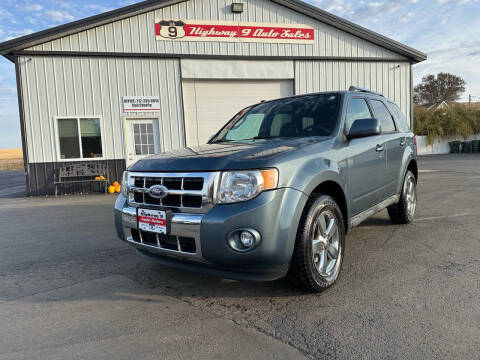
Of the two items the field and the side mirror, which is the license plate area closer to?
the side mirror

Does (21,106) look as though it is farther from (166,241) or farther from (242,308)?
(242,308)

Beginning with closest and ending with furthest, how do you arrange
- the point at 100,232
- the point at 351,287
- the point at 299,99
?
the point at 351,287
the point at 299,99
the point at 100,232

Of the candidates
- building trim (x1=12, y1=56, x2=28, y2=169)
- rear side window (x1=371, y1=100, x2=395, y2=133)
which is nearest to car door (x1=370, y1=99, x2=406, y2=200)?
rear side window (x1=371, y1=100, x2=395, y2=133)

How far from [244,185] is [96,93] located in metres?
10.8

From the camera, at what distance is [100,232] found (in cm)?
557

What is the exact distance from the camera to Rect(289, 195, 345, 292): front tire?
107 inches

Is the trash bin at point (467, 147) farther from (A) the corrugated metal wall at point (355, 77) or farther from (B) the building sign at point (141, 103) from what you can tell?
(B) the building sign at point (141, 103)

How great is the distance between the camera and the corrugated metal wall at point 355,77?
44.3 feet

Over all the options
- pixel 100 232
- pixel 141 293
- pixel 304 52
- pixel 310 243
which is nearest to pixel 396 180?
pixel 310 243

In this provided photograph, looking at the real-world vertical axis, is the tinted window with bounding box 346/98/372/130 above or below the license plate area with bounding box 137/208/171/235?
above

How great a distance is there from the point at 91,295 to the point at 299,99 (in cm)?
297

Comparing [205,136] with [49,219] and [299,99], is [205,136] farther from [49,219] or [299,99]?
[299,99]

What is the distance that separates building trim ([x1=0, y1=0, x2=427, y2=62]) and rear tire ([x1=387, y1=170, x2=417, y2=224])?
10027 millimetres

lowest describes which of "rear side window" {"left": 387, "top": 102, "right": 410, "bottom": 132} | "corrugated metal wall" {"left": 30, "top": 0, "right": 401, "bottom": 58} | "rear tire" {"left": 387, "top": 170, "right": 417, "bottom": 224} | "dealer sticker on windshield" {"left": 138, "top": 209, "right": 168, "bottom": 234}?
"rear tire" {"left": 387, "top": 170, "right": 417, "bottom": 224}
